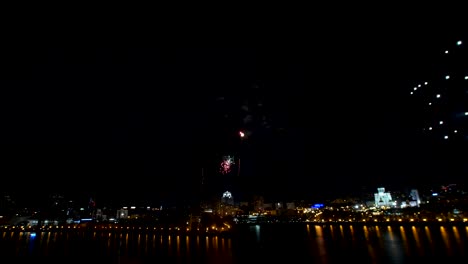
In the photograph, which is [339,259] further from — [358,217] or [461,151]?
[358,217]

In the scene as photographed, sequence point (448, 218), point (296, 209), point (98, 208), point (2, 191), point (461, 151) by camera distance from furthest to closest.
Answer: point (296, 209) → point (98, 208) → point (2, 191) → point (448, 218) → point (461, 151)

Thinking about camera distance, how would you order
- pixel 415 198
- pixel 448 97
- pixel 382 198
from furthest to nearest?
1. pixel 382 198
2. pixel 415 198
3. pixel 448 97

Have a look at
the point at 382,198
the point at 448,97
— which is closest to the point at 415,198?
the point at 382,198

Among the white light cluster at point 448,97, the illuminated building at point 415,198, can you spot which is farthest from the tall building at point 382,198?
the white light cluster at point 448,97

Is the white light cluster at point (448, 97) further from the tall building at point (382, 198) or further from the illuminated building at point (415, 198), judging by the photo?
the tall building at point (382, 198)

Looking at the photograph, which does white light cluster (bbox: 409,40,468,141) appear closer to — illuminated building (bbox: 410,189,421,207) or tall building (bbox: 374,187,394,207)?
illuminated building (bbox: 410,189,421,207)

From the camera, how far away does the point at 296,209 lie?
3649 inches

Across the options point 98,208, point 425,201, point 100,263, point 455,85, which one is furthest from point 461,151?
point 98,208

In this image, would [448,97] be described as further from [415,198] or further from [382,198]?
[382,198]

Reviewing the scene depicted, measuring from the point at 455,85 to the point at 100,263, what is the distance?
104 feet

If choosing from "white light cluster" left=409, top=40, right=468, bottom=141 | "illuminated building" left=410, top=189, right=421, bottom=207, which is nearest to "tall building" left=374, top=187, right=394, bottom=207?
"illuminated building" left=410, top=189, right=421, bottom=207

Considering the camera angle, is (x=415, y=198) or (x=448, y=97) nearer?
(x=448, y=97)

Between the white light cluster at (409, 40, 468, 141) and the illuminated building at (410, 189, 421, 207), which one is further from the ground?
the white light cluster at (409, 40, 468, 141)

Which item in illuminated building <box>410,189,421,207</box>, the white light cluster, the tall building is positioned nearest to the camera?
the white light cluster
